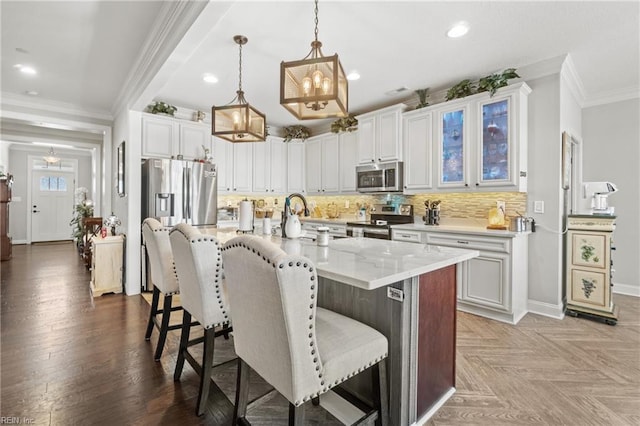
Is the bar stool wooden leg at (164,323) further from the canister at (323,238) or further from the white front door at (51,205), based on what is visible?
the white front door at (51,205)

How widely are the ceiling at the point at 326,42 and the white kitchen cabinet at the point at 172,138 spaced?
0.55 metres

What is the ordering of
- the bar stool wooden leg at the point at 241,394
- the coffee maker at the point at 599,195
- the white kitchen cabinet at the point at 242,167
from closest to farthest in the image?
the bar stool wooden leg at the point at 241,394 < the coffee maker at the point at 599,195 < the white kitchen cabinet at the point at 242,167

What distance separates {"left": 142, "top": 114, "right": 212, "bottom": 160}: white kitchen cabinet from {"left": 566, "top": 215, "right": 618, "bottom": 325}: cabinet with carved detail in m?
5.01

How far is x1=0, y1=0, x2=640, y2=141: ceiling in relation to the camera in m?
2.41

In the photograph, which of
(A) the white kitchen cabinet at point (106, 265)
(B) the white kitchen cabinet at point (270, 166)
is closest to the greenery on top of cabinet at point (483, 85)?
(B) the white kitchen cabinet at point (270, 166)

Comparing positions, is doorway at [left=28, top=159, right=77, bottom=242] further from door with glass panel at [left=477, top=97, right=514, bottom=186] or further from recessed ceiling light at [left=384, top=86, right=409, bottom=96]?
door with glass panel at [left=477, top=97, right=514, bottom=186]

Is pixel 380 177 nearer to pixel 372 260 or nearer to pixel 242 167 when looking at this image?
pixel 242 167

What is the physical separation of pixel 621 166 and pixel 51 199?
1265cm

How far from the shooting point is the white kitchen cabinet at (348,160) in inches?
204

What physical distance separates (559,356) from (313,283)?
8.36 ft

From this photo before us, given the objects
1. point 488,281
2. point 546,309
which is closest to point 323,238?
point 488,281

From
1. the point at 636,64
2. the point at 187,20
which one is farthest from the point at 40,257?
the point at 636,64

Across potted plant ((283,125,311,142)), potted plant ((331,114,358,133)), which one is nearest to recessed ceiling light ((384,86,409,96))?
potted plant ((331,114,358,133))

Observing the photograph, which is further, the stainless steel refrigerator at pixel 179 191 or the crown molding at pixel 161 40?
the stainless steel refrigerator at pixel 179 191
